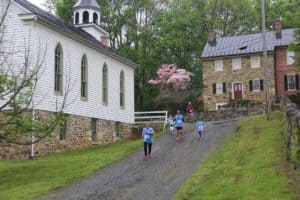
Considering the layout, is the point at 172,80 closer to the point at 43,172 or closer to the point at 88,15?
the point at 88,15

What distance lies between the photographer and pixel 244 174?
54.0 feet

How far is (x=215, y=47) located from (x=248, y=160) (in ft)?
131

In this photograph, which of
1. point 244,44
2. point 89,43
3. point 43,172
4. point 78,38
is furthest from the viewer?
point 244,44

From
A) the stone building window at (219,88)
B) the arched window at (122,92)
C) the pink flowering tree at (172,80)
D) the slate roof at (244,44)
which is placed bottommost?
the arched window at (122,92)

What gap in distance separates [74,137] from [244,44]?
29740mm

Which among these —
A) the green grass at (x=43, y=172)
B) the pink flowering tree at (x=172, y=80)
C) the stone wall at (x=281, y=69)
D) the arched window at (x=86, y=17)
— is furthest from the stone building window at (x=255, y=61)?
the green grass at (x=43, y=172)

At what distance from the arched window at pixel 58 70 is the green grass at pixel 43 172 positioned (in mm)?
4357

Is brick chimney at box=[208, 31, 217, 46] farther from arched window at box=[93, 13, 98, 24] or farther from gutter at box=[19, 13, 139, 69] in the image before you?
gutter at box=[19, 13, 139, 69]

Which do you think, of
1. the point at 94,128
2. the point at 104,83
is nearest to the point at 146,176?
the point at 94,128

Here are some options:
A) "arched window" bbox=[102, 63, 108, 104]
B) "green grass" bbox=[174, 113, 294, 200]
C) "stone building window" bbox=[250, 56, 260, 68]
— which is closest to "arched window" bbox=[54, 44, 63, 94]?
"arched window" bbox=[102, 63, 108, 104]

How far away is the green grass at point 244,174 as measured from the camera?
542 inches

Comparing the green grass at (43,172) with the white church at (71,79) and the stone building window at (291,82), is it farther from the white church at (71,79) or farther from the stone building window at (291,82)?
the stone building window at (291,82)

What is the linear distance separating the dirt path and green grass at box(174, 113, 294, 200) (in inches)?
25.4

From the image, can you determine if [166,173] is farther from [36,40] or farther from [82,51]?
[82,51]
